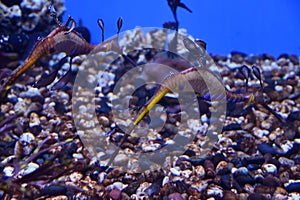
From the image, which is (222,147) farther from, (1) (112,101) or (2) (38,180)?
(2) (38,180)

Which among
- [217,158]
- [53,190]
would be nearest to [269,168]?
[217,158]

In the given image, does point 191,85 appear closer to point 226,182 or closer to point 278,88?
point 226,182

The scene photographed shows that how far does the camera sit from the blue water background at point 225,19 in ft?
12.8

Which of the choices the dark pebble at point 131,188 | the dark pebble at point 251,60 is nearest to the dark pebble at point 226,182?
the dark pebble at point 131,188

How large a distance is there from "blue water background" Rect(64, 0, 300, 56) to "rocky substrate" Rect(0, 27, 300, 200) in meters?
0.71

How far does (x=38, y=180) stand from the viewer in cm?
161

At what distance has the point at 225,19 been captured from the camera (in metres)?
4.56

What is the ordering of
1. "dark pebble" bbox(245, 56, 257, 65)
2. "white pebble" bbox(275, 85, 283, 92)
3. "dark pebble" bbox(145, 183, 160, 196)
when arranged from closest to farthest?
"dark pebble" bbox(145, 183, 160, 196) → "white pebble" bbox(275, 85, 283, 92) → "dark pebble" bbox(245, 56, 257, 65)

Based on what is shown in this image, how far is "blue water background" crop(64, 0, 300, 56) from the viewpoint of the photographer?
390 cm

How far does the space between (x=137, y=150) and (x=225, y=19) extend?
260 cm

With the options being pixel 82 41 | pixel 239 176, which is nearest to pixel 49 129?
pixel 82 41

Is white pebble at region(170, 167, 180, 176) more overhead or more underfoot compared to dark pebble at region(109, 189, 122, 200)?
more overhead

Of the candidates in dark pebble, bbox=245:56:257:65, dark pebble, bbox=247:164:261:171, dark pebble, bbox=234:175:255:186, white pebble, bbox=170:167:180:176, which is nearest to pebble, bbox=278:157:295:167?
dark pebble, bbox=247:164:261:171

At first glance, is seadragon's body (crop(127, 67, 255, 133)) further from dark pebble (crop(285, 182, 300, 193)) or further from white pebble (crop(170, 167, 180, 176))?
dark pebble (crop(285, 182, 300, 193))
